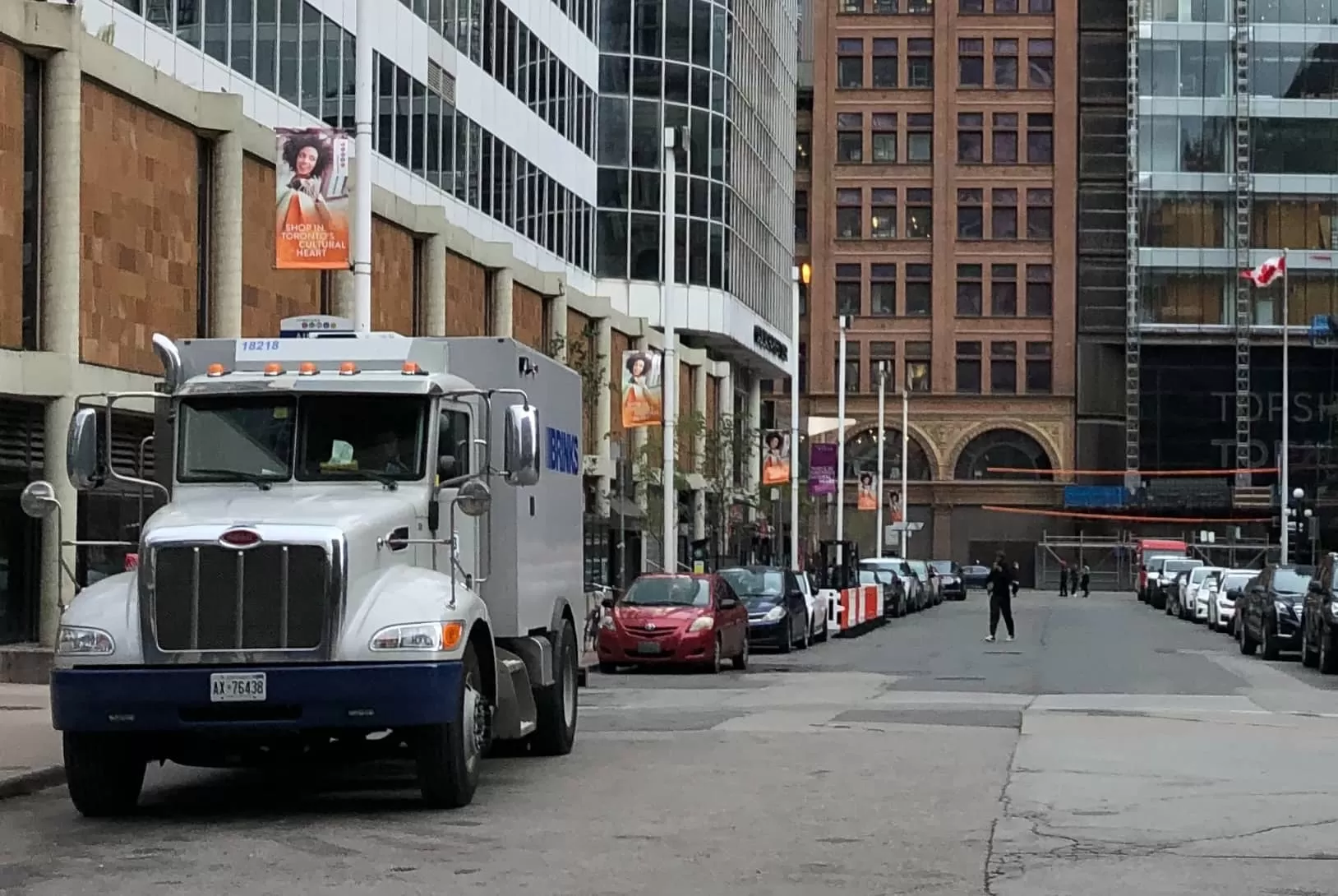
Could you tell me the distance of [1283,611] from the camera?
3653 centimetres

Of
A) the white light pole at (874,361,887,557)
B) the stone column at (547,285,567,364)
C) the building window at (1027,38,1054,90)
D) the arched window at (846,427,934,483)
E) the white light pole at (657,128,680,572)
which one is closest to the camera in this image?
the white light pole at (657,128,680,572)

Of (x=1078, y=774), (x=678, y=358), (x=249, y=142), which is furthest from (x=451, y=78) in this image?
(x=1078, y=774)

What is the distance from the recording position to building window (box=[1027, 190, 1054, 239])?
112 metres

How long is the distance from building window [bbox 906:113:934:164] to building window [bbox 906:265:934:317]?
554 cm

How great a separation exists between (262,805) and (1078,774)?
589cm

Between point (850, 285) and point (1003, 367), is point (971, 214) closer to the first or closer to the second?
point (850, 285)

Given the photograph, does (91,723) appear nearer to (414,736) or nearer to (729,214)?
(414,736)

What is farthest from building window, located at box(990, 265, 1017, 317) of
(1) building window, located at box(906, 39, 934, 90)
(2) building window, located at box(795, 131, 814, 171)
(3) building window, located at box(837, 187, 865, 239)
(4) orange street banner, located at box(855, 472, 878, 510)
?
(4) orange street banner, located at box(855, 472, 878, 510)

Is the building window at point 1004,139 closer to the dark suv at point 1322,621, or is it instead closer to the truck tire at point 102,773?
the dark suv at point 1322,621

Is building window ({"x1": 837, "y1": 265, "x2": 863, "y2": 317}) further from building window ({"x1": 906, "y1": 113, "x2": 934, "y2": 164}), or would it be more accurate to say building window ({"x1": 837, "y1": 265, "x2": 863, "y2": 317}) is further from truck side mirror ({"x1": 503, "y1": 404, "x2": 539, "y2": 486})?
truck side mirror ({"x1": 503, "y1": 404, "x2": 539, "y2": 486})

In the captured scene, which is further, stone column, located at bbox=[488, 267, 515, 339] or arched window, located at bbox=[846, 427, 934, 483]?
arched window, located at bbox=[846, 427, 934, 483]

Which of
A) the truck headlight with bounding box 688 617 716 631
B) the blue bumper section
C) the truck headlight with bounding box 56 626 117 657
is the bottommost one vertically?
the truck headlight with bounding box 688 617 716 631

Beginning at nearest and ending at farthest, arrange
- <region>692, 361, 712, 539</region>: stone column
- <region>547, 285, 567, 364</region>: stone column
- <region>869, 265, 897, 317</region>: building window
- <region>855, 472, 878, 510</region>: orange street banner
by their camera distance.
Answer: <region>547, 285, 567, 364</region>: stone column
<region>692, 361, 712, 539</region>: stone column
<region>855, 472, 878, 510</region>: orange street banner
<region>869, 265, 897, 317</region>: building window

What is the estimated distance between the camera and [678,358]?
67188 millimetres
